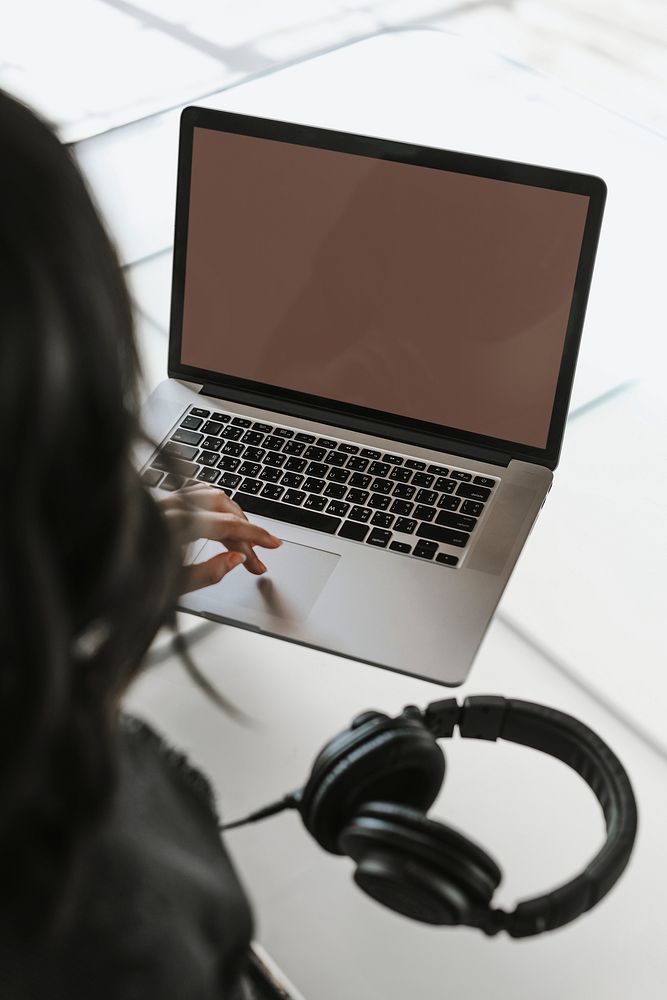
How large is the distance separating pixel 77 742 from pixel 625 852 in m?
0.38

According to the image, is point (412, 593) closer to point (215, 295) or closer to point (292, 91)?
point (215, 295)

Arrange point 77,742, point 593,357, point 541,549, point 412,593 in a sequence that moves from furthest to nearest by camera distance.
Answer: point 593,357 < point 541,549 < point 412,593 < point 77,742

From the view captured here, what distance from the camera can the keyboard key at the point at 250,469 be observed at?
925 mm

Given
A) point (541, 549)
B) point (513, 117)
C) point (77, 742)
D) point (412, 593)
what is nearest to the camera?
point (77, 742)

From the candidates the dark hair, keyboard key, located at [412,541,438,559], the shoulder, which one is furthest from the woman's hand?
the dark hair

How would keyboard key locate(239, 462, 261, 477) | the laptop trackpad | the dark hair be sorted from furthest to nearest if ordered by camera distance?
keyboard key locate(239, 462, 261, 477) < the laptop trackpad < the dark hair

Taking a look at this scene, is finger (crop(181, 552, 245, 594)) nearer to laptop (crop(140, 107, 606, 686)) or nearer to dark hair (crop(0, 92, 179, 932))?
laptop (crop(140, 107, 606, 686))

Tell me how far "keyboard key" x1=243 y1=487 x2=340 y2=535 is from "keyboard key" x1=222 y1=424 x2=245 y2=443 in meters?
0.07

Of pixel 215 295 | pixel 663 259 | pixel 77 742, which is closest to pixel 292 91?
pixel 663 259

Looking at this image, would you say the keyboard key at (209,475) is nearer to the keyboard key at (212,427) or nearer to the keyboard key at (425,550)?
the keyboard key at (212,427)

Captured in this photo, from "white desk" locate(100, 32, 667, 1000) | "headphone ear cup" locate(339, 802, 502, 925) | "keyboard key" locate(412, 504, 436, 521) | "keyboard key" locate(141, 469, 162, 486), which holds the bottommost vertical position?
"white desk" locate(100, 32, 667, 1000)

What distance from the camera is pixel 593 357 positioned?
1.13 m

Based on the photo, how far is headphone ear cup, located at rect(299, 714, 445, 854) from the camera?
2.10ft

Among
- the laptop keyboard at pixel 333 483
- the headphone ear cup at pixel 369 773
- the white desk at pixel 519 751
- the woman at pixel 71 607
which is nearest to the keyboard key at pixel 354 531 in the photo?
the laptop keyboard at pixel 333 483
